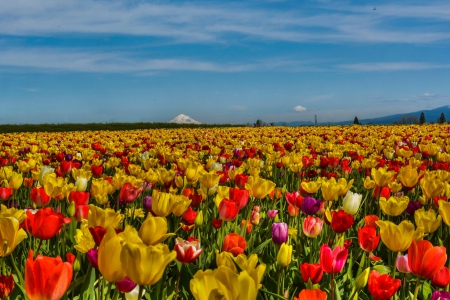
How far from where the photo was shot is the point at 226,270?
1.22 meters

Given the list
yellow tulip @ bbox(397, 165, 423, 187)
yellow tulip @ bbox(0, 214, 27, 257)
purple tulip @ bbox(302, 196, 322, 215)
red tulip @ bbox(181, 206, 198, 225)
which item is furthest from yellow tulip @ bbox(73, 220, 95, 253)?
yellow tulip @ bbox(397, 165, 423, 187)

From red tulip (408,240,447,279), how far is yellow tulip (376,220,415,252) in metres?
0.20

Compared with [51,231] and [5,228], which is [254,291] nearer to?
[5,228]

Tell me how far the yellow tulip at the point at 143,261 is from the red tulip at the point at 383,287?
930 millimetres

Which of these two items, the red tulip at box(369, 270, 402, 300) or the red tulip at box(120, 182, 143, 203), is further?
the red tulip at box(120, 182, 143, 203)

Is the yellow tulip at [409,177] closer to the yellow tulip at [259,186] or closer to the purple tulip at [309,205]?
the purple tulip at [309,205]

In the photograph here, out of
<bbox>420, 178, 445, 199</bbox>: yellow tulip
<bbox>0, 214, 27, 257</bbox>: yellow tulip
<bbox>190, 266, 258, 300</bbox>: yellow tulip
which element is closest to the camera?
<bbox>190, 266, 258, 300</bbox>: yellow tulip

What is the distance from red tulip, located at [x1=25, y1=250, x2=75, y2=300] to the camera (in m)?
1.37

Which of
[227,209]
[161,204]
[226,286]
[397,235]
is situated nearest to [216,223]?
[227,209]

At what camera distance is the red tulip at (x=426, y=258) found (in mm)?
1900

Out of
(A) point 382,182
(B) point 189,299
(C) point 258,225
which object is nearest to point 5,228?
(B) point 189,299

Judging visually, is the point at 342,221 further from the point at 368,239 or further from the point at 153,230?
the point at 153,230

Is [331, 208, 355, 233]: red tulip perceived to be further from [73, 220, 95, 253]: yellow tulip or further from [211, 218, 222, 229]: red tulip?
[73, 220, 95, 253]: yellow tulip

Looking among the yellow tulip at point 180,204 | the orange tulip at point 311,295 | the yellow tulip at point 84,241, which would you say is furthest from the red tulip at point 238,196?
the orange tulip at point 311,295
